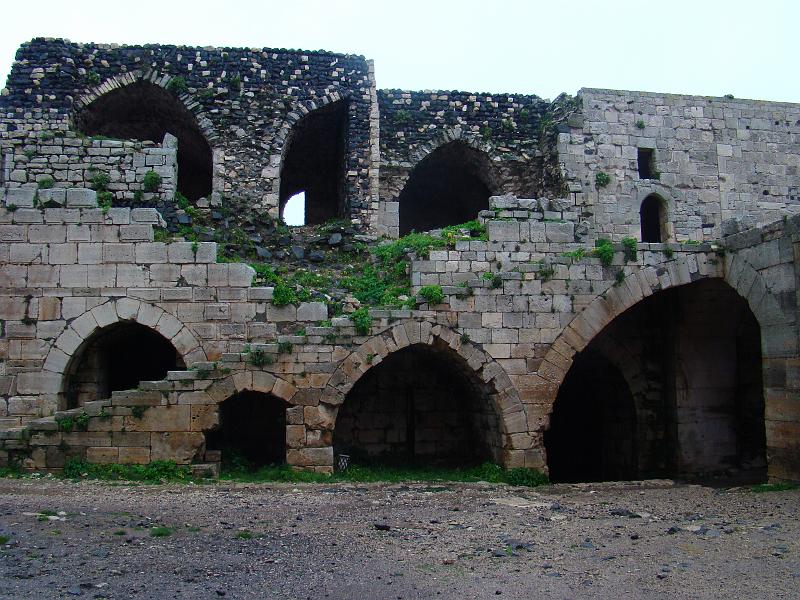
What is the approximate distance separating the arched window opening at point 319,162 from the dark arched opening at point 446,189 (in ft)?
6.99

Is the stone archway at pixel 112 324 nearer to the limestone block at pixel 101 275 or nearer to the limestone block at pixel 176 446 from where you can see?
the limestone block at pixel 101 275

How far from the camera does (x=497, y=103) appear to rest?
20.0m

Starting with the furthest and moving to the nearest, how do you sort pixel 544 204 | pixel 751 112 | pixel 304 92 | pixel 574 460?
pixel 751 112, pixel 304 92, pixel 574 460, pixel 544 204

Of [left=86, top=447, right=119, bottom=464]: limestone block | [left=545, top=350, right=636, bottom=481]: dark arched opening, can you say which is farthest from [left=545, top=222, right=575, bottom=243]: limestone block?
[left=86, top=447, right=119, bottom=464]: limestone block

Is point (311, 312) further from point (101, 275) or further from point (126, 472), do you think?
point (126, 472)

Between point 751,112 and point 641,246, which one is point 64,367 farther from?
point 751,112

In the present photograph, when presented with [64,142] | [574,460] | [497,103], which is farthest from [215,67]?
[574,460]

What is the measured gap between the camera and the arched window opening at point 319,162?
18.8 meters

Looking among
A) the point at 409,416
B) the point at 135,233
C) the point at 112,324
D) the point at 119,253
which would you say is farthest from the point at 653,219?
the point at 112,324

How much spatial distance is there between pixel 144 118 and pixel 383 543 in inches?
593

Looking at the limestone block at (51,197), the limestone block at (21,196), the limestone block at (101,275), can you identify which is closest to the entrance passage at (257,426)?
the limestone block at (101,275)

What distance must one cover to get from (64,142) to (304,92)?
5.95 meters

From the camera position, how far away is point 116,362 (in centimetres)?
1421

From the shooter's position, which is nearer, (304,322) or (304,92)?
(304,322)
